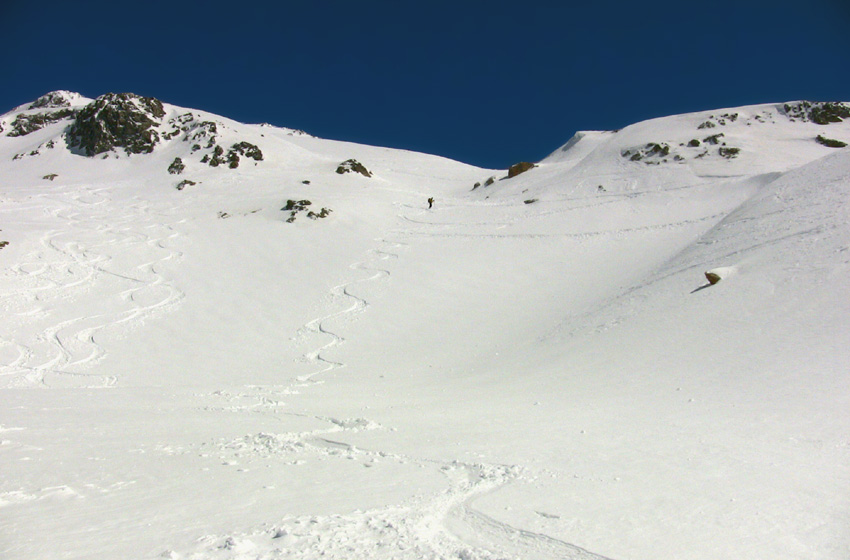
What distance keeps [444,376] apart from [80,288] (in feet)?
53.6

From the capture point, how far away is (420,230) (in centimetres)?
2927

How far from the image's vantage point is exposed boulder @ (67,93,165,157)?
5053cm

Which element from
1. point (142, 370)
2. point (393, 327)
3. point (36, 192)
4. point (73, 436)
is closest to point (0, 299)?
point (142, 370)

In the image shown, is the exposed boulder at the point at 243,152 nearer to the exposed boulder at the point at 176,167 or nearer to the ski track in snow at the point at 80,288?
the exposed boulder at the point at 176,167

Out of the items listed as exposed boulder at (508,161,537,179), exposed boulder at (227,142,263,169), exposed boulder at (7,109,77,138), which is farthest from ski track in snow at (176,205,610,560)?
exposed boulder at (7,109,77,138)

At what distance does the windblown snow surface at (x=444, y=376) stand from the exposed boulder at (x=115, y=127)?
1962cm

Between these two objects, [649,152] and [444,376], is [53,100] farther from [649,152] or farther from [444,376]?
[444,376]

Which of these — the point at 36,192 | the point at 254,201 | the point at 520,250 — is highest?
the point at 36,192

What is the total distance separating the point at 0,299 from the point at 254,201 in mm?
17174

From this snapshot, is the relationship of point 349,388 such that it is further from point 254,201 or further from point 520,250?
point 254,201

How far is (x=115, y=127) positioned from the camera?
5169 cm

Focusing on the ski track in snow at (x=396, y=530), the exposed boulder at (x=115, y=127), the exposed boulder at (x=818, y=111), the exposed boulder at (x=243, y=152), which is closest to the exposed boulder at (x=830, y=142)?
the exposed boulder at (x=818, y=111)

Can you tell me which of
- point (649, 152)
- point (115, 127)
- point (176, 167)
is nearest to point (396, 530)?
point (649, 152)

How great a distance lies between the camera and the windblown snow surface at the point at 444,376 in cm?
482
